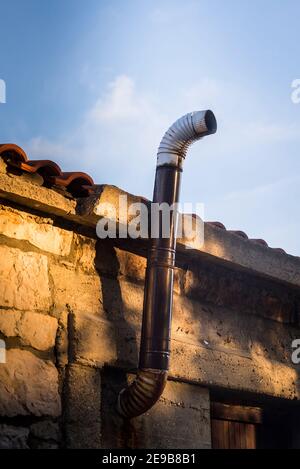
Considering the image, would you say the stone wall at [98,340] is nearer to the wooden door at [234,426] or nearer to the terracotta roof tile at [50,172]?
the terracotta roof tile at [50,172]

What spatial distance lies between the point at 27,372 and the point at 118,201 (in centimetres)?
107

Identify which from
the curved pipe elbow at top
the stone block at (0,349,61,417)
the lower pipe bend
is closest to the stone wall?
the stone block at (0,349,61,417)

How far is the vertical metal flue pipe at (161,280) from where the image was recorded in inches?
140

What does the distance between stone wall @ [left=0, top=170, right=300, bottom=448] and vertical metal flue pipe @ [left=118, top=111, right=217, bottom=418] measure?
0.19 metres

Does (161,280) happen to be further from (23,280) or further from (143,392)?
(23,280)

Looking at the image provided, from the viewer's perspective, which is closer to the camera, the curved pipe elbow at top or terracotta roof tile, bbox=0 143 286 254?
terracotta roof tile, bbox=0 143 286 254

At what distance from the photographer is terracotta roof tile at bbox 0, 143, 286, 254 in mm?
3441

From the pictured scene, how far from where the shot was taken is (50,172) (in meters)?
3.62

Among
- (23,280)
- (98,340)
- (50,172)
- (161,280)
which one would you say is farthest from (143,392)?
(50,172)

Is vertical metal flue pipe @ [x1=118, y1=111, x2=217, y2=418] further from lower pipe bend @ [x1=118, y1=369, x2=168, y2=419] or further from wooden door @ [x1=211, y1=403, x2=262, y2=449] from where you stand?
wooden door @ [x1=211, y1=403, x2=262, y2=449]

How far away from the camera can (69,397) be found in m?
3.43
